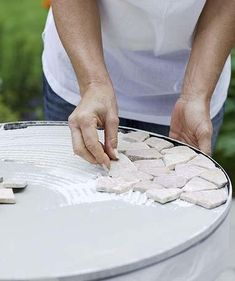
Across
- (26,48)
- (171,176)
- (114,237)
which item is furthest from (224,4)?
(26,48)

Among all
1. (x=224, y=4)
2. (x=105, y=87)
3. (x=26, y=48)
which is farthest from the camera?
(x=26, y=48)

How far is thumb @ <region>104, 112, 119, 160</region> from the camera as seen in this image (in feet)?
4.40

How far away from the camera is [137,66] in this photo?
5.54 ft

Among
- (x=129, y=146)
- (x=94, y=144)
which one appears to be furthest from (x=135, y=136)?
(x=94, y=144)

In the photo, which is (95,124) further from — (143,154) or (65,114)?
(65,114)

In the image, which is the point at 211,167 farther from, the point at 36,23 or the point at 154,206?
the point at 36,23

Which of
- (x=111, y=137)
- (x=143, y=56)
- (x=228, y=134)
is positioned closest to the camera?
(x=111, y=137)

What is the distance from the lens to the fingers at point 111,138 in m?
1.34

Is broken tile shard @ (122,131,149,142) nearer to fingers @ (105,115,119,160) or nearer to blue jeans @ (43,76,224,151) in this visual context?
fingers @ (105,115,119,160)

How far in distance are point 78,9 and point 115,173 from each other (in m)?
0.38

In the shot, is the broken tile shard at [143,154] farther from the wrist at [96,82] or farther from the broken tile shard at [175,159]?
the wrist at [96,82]

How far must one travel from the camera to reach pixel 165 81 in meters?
1.71

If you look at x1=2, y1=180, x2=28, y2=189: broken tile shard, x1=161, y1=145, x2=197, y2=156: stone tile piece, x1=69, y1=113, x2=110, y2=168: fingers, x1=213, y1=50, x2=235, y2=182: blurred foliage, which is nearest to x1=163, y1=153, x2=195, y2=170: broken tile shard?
x1=161, y1=145, x2=197, y2=156: stone tile piece

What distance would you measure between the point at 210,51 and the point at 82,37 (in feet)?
0.88
